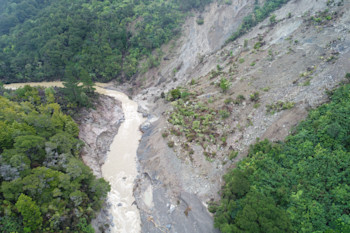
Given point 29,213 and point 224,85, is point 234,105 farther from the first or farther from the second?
point 29,213

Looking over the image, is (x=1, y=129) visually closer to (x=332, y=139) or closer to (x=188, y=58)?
(x=332, y=139)

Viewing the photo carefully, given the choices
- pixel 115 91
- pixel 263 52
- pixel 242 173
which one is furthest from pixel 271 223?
pixel 115 91

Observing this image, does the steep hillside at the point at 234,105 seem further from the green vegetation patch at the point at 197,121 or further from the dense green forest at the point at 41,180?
the dense green forest at the point at 41,180

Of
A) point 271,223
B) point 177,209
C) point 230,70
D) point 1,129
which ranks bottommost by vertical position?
point 177,209

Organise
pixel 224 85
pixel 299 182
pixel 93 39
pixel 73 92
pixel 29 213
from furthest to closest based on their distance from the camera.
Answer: pixel 93 39 → pixel 73 92 → pixel 224 85 → pixel 299 182 → pixel 29 213

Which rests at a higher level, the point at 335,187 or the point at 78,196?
the point at 78,196

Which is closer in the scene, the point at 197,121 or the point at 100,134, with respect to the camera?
the point at 197,121

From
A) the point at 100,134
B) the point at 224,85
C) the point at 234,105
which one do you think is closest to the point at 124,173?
the point at 100,134
